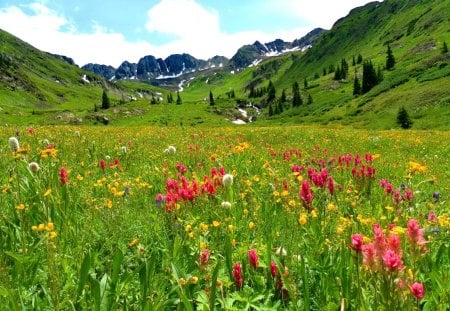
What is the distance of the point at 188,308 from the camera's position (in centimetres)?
237

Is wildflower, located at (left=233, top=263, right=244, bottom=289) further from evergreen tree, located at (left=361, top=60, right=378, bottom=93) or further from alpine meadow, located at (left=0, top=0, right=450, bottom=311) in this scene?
evergreen tree, located at (left=361, top=60, right=378, bottom=93)

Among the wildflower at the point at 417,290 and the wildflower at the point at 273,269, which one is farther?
the wildflower at the point at 273,269

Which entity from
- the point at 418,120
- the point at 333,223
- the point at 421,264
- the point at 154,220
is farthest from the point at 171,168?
the point at 418,120

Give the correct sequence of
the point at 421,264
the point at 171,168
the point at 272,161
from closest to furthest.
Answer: the point at 421,264, the point at 171,168, the point at 272,161

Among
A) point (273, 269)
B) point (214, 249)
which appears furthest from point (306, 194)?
point (273, 269)

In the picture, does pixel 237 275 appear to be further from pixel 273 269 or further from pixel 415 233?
pixel 415 233

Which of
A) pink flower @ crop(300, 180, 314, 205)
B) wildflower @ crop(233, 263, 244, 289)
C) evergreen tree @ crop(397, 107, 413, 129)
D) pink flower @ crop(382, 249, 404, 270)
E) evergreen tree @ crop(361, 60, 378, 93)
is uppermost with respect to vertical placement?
pink flower @ crop(382, 249, 404, 270)

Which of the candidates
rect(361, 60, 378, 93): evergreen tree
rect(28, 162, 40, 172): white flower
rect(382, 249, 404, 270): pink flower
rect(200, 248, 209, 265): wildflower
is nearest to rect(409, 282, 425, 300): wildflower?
rect(382, 249, 404, 270): pink flower

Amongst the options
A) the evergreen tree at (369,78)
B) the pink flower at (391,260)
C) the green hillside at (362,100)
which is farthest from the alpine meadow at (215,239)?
the evergreen tree at (369,78)

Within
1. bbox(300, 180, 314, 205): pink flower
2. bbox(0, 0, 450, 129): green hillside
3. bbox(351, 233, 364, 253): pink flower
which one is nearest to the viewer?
bbox(351, 233, 364, 253): pink flower

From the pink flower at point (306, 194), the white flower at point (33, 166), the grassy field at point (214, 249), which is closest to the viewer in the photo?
the grassy field at point (214, 249)

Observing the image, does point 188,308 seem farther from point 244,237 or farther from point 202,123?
point 202,123

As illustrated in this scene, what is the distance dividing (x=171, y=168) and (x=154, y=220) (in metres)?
3.98

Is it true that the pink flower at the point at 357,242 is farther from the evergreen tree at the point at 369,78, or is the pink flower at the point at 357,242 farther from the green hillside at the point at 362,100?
the evergreen tree at the point at 369,78
